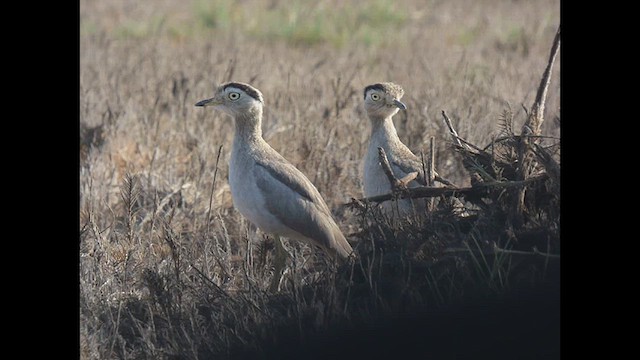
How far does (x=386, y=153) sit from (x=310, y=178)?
43.2 inches

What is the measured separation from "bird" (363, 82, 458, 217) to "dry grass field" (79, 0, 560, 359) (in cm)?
19

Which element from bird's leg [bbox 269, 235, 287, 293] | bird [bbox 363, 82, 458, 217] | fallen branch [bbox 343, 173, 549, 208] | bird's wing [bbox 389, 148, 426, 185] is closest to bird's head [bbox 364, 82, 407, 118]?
bird [bbox 363, 82, 458, 217]

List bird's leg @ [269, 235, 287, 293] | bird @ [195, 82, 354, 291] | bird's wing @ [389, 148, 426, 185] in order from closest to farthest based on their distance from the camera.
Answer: bird's leg @ [269, 235, 287, 293] → bird @ [195, 82, 354, 291] → bird's wing @ [389, 148, 426, 185]

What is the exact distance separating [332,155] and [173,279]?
2.81m

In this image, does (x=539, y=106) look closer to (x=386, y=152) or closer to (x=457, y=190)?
(x=457, y=190)

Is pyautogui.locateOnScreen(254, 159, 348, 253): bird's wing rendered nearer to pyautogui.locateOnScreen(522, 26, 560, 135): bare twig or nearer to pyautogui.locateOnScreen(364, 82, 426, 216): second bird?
pyautogui.locateOnScreen(364, 82, 426, 216): second bird

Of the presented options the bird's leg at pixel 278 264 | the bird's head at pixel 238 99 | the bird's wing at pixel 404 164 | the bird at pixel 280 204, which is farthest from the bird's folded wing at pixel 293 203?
the bird's wing at pixel 404 164

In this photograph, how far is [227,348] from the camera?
5164 millimetres

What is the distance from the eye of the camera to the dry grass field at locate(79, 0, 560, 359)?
5121 millimetres

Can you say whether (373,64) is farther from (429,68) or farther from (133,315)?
(133,315)

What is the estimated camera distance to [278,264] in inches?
235

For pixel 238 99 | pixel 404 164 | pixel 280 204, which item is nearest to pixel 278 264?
pixel 280 204

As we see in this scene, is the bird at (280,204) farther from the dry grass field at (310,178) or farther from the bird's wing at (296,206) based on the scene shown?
the dry grass field at (310,178)
